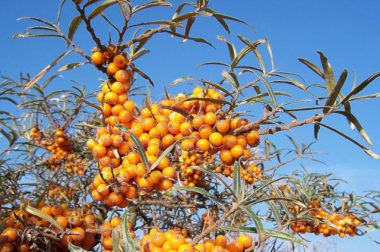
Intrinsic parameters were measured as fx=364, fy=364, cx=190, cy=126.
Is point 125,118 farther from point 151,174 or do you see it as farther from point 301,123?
point 301,123

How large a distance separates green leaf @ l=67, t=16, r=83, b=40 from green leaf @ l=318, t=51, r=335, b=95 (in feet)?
2.86

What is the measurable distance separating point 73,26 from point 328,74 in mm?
946

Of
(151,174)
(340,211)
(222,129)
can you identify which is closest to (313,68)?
(222,129)

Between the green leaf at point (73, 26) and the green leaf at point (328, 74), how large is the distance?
871 millimetres

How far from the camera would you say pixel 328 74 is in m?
1.29

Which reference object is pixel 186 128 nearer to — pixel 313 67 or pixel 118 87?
pixel 118 87

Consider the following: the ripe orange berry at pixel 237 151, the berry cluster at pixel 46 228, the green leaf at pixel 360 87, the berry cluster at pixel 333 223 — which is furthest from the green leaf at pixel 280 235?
the berry cluster at pixel 333 223

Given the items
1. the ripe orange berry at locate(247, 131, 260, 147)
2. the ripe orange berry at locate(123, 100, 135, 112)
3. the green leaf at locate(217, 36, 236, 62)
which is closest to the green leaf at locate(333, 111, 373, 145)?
the ripe orange berry at locate(247, 131, 260, 147)

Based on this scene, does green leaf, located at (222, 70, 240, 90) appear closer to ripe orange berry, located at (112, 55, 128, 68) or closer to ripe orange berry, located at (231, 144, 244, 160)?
ripe orange berry, located at (231, 144, 244, 160)

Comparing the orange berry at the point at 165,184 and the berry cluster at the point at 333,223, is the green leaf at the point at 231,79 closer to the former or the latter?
the orange berry at the point at 165,184

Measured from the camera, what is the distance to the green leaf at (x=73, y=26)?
1329 millimetres

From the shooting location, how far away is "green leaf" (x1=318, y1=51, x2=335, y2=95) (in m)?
1.26

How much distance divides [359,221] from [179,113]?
2.75 meters

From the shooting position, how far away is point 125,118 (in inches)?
52.4
